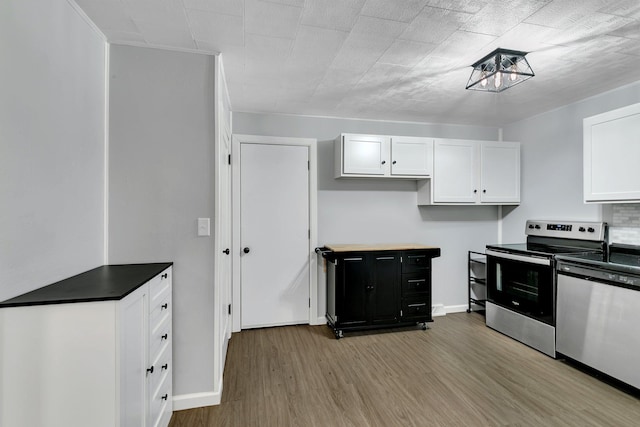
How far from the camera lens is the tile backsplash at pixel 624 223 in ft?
8.73

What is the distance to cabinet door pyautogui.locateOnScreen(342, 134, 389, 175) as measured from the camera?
130 inches

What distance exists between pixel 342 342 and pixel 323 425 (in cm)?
120

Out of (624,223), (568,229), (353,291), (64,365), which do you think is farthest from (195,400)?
(624,223)

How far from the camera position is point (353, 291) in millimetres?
3188

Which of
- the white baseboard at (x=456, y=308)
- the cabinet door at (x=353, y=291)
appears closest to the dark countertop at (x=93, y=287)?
the cabinet door at (x=353, y=291)

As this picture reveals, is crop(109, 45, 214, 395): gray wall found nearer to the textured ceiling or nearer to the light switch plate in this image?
the light switch plate

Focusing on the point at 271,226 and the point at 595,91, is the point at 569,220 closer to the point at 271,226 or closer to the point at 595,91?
the point at 595,91

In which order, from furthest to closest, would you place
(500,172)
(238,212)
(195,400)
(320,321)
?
(500,172), (320,321), (238,212), (195,400)

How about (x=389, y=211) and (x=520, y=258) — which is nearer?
(x=520, y=258)

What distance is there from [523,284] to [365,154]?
212 centimetres

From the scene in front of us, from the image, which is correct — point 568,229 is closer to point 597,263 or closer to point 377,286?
point 597,263

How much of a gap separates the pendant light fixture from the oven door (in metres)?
1.68

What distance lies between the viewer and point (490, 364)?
8.60 ft

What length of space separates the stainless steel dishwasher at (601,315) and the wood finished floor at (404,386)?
176 mm
